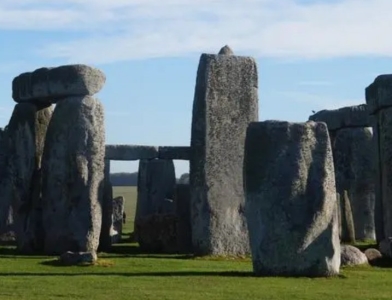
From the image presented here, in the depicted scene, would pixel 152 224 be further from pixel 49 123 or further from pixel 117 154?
pixel 117 154

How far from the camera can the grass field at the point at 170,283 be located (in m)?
13.9

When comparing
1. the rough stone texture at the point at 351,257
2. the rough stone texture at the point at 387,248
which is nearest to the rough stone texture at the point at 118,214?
the rough stone texture at the point at 387,248

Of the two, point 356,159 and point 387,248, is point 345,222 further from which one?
point 387,248

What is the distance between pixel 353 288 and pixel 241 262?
523cm

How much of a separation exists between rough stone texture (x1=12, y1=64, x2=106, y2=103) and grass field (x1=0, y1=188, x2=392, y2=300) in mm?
3907

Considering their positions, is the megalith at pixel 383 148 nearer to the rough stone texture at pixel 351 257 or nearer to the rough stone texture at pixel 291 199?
the rough stone texture at pixel 351 257

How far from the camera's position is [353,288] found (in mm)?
14859

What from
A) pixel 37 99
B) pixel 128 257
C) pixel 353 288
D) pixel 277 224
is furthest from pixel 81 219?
pixel 353 288

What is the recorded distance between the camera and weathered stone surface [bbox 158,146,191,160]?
100 ft

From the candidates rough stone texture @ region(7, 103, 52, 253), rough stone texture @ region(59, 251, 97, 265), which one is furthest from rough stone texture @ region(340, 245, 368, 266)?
rough stone texture @ region(7, 103, 52, 253)

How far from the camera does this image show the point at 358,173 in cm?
2864

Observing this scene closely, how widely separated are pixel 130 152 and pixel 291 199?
48.5 feet

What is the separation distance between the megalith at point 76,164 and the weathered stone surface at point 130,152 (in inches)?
306

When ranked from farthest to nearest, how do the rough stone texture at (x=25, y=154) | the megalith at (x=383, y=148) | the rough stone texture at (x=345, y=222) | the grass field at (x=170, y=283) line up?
the rough stone texture at (x=345, y=222) → the rough stone texture at (x=25, y=154) → the megalith at (x=383, y=148) → the grass field at (x=170, y=283)
